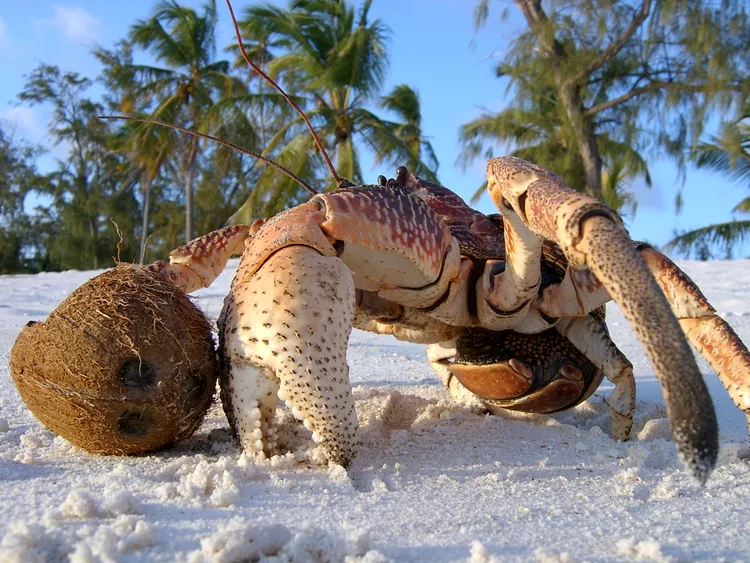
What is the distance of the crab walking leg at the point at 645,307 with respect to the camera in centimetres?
118

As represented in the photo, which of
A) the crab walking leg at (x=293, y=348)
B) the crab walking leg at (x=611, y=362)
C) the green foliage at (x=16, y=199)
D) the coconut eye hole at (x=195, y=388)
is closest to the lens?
the crab walking leg at (x=293, y=348)

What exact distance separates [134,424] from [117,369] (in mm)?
177

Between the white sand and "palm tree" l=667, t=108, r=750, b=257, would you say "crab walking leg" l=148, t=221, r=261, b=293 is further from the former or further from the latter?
"palm tree" l=667, t=108, r=750, b=257

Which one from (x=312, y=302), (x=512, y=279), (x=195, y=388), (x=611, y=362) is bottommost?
(x=195, y=388)

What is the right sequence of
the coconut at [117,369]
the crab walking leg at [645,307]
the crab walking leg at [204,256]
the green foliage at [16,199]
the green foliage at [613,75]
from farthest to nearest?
1. the green foliage at [16,199]
2. the green foliage at [613,75]
3. the crab walking leg at [204,256]
4. the coconut at [117,369]
5. the crab walking leg at [645,307]

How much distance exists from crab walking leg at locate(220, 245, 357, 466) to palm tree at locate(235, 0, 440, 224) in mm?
14841

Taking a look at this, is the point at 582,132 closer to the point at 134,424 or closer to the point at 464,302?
the point at 464,302

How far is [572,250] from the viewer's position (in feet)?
4.51

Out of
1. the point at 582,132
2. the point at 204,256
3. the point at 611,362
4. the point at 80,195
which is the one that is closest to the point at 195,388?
the point at 204,256

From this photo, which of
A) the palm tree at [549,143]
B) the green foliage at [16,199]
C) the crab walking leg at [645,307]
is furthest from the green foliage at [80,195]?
the crab walking leg at [645,307]

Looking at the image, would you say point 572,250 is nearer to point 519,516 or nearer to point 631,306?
point 631,306

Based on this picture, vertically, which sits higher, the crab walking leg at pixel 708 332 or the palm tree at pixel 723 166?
the palm tree at pixel 723 166

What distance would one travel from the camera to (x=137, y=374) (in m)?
1.80

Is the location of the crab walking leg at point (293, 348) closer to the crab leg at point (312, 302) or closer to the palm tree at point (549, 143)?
the crab leg at point (312, 302)
